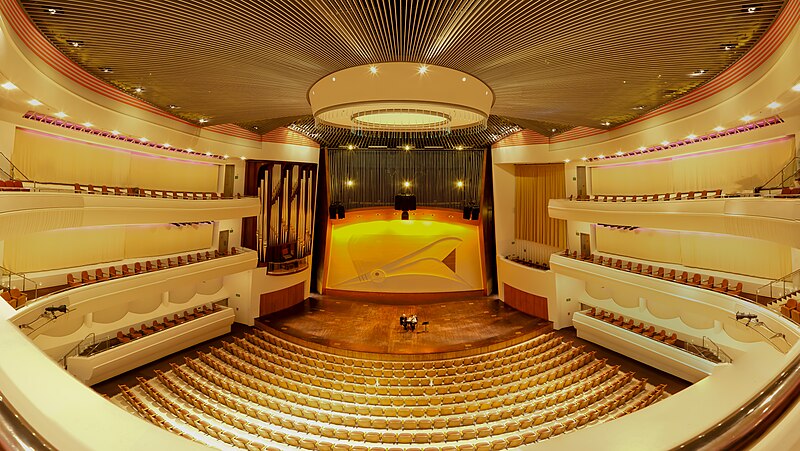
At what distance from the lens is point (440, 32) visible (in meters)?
6.59

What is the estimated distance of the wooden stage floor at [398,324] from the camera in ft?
40.7

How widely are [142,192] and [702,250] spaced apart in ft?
51.9

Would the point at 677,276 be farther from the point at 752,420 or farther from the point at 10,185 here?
the point at 10,185

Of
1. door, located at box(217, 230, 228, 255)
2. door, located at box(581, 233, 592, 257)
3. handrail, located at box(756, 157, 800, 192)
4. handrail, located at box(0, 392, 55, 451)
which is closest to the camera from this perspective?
handrail, located at box(0, 392, 55, 451)

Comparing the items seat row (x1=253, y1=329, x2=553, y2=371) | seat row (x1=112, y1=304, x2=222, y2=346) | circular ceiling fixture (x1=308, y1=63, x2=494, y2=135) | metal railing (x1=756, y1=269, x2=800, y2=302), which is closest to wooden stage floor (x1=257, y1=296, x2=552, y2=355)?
seat row (x1=253, y1=329, x2=553, y2=371)

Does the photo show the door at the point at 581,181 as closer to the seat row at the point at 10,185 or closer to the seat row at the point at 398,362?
the seat row at the point at 398,362

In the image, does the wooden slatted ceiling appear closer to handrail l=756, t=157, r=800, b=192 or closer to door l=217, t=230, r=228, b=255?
handrail l=756, t=157, r=800, b=192

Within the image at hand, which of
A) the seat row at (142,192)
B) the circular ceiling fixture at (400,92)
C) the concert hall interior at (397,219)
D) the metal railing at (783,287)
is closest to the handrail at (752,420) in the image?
the concert hall interior at (397,219)

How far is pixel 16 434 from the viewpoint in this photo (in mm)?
986

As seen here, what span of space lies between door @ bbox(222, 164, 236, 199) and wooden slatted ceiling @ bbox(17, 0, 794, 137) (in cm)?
607

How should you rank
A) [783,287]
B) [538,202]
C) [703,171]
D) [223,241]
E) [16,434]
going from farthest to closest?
1. [538,202]
2. [223,241]
3. [703,171]
4. [783,287]
5. [16,434]

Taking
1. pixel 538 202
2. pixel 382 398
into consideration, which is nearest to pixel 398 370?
pixel 382 398

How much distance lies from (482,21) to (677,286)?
26.3 ft

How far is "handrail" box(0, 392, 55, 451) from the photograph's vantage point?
3.14ft
